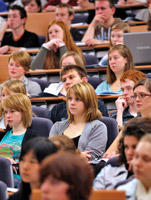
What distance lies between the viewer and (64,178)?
2076mm

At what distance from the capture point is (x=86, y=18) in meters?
7.98

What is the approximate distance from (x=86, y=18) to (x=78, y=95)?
4197 mm

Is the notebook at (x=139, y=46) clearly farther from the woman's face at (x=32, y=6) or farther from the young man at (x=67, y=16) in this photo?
the woman's face at (x=32, y=6)

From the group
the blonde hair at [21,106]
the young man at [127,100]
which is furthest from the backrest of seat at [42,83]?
the blonde hair at [21,106]

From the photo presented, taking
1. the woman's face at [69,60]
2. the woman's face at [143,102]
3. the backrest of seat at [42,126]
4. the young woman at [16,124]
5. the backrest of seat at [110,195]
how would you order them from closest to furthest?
1. the backrest of seat at [110,195]
2. the woman's face at [143,102]
3. the young woman at [16,124]
4. the backrest of seat at [42,126]
5. the woman's face at [69,60]

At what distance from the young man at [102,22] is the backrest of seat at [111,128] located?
2777 mm

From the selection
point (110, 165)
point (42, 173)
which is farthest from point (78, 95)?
point (42, 173)

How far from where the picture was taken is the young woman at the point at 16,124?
4.06 m

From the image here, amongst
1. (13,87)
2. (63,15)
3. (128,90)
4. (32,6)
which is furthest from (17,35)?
(128,90)

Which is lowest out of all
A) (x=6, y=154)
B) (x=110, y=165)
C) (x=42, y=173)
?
(x=6, y=154)

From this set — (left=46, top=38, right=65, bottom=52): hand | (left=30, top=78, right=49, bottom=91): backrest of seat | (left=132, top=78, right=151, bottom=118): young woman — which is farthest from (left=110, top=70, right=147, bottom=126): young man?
(left=46, top=38, right=65, bottom=52): hand

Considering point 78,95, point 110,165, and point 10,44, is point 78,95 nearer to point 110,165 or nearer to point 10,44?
point 110,165

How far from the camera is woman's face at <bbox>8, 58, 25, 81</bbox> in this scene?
5621 mm

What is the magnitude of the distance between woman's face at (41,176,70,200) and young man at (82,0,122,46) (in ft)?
15.3
